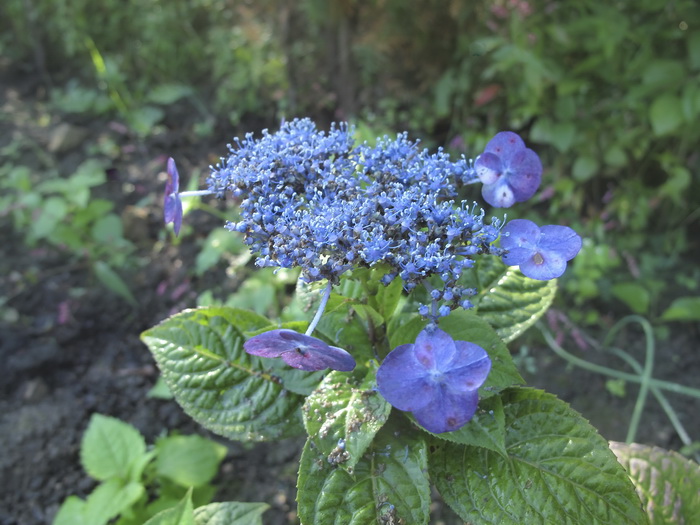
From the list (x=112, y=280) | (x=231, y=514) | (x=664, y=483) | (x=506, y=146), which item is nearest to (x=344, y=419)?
(x=231, y=514)

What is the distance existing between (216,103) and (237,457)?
253cm

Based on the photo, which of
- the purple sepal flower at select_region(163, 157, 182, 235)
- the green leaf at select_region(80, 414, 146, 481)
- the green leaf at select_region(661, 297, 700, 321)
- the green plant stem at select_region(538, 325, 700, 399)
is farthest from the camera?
the green leaf at select_region(661, 297, 700, 321)

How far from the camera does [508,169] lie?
1107mm

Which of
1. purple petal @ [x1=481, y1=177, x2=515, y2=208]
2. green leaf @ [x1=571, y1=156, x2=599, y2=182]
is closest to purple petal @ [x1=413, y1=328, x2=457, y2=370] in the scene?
purple petal @ [x1=481, y1=177, x2=515, y2=208]

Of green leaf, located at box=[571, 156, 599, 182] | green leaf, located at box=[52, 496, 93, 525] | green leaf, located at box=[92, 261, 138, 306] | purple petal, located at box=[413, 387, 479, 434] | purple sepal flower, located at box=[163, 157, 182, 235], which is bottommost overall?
green leaf, located at box=[52, 496, 93, 525]

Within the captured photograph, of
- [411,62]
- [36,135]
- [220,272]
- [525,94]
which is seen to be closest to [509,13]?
[525,94]

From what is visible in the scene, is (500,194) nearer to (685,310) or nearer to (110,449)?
(110,449)

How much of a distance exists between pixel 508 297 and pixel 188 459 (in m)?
1.15

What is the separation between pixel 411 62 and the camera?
332 cm

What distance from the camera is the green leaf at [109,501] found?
159 centimetres

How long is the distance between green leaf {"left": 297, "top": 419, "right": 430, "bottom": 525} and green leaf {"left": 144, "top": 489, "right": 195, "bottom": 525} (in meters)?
0.27

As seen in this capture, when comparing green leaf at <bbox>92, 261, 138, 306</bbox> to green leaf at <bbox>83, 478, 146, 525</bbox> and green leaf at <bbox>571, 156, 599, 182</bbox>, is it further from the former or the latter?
green leaf at <bbox>571, 156, 599, 182</bbox>

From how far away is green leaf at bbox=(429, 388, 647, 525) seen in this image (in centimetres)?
109

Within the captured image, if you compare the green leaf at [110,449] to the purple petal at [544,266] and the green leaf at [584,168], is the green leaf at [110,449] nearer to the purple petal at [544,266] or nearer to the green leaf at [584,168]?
the purple petal at [544,266]
